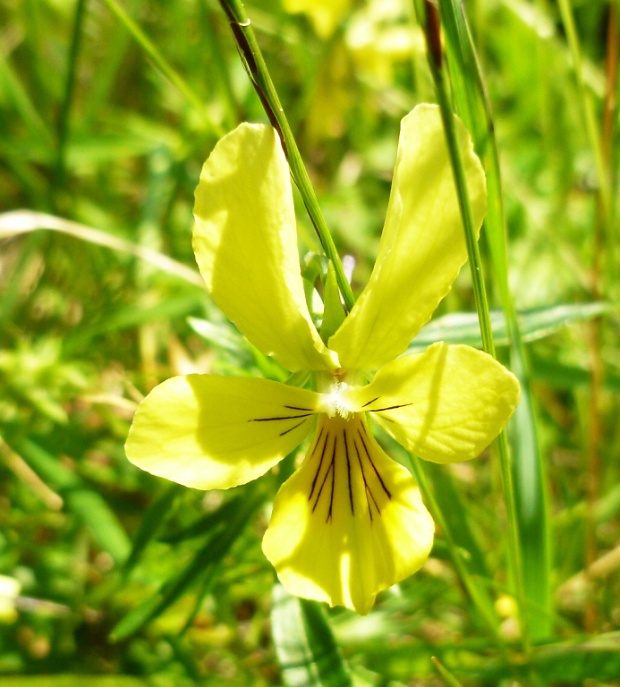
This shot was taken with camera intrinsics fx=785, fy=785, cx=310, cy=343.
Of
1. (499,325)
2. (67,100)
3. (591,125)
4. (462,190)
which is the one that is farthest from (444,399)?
(67,100)

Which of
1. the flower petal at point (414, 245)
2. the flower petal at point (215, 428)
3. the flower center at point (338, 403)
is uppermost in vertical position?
the flower petal at point (414, 245)

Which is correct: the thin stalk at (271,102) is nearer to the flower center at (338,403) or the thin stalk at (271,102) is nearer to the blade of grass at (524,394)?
the flower center at (338,403)

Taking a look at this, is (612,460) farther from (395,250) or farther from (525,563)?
(395,250)

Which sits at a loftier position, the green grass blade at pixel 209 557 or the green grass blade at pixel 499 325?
the green grass blade at pixel 499 325

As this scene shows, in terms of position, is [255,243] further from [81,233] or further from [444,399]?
[81,233]

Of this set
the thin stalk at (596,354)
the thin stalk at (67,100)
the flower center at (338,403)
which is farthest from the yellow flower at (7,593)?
the thin stalk at (596,354)

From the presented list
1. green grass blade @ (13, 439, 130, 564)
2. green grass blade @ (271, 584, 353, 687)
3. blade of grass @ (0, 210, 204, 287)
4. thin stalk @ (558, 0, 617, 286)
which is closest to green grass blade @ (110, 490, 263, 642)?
green grass blade @ (271, 584, 353, 687)

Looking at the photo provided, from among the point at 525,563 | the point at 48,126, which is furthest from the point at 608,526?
the point at 48,126
